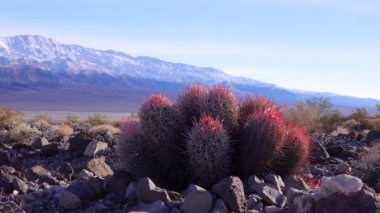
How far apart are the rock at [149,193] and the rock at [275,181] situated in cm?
135

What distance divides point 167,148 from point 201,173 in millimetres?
707

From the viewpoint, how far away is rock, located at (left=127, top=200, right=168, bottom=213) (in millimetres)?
6848

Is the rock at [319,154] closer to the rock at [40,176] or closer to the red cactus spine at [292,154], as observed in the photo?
the red cactus spine at [292,154]

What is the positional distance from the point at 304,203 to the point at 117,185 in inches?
108

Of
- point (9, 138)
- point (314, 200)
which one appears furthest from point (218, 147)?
point (9, 138)

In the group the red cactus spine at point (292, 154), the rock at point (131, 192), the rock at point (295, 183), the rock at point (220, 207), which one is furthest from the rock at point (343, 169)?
the rock at point (220, 207)

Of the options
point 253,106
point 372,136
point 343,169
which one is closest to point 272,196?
point 253,106

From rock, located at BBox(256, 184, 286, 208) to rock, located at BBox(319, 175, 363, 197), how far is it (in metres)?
0.83

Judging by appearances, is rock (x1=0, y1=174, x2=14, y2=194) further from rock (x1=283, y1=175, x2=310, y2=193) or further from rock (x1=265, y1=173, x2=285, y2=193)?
rock (x1=283, y1=175, x2=310, y2=193)

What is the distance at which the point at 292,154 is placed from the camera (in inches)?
332

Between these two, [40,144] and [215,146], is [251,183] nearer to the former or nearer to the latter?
[215,146]

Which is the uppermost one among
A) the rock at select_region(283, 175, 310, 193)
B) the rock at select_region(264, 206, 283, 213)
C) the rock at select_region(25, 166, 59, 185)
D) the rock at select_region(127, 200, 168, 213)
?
the rock at select_region(283, 175, 310, 193)

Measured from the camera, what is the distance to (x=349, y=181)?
20.6 feet

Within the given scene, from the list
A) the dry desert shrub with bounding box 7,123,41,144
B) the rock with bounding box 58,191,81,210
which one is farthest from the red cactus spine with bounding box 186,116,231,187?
the dry desert shrub with bounding box 7,123,41,144
